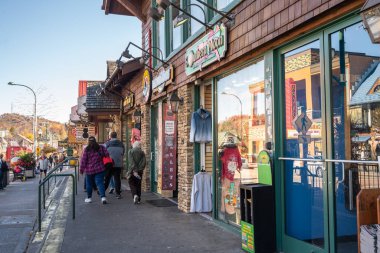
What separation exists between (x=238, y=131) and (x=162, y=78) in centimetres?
402

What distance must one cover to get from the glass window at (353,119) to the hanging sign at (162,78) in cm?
568

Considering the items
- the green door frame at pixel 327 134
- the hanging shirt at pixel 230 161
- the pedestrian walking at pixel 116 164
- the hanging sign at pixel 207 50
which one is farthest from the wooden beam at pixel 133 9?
the green door frame at pixel 327 134

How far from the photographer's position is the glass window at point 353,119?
13.9 ft

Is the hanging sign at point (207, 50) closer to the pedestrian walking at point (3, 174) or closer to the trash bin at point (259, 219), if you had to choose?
the trash bin at point (259, 219)

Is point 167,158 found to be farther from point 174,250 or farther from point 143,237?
point 174,250

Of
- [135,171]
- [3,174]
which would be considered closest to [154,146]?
[135,171]

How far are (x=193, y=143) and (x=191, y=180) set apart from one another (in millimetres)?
773

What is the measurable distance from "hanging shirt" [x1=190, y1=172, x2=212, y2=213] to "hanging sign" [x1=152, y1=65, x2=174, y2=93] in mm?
2649

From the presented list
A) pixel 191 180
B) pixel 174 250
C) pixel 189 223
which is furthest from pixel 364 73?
pixel 191 180

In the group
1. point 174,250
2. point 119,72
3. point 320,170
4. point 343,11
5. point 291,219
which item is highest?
point 119,72

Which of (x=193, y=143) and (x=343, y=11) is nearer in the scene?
(x=343, y=11)

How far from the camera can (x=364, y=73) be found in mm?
4375

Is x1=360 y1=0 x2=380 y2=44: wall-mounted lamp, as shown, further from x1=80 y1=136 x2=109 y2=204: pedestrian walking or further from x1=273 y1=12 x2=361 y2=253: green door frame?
x1=80 y1=136 x2=109 y2=204: pedestrian walking

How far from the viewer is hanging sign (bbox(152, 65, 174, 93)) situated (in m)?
10.1
